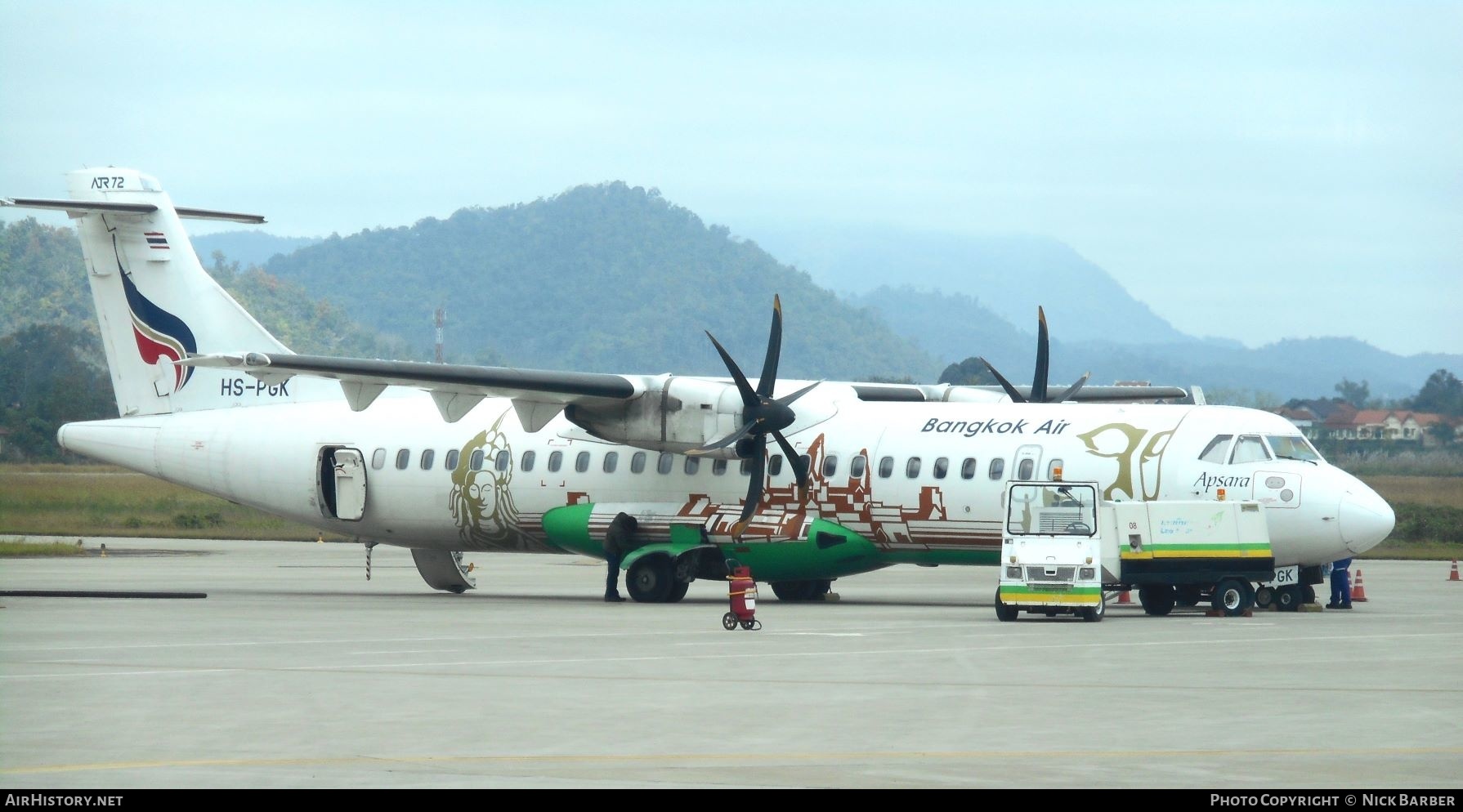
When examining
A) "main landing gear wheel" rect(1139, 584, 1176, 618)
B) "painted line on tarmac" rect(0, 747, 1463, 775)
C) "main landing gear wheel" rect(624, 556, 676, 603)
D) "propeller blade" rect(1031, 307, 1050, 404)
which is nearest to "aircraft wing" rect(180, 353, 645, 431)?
"main landing gear wheel" rect(624, 556, 676, 603)

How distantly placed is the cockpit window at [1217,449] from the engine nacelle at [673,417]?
6663 mm

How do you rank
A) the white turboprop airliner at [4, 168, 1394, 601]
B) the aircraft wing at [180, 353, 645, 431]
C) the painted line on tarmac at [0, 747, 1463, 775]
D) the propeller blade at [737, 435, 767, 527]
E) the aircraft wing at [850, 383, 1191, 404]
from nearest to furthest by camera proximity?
the painted line on tarmac at [0, 747, 1463, 775]
the white turboprop airliner at [4, 168, 1394, 601]
the aircraft wing at [180, 353, 645, 431]
the propeller blade at [737, 435, 767, 527]
the aircraft wing at [850, 383, 1191, 404]

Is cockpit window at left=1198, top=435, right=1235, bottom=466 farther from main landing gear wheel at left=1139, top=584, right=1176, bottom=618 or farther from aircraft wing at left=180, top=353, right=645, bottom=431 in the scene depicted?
aircraft wing at left=180, top=353, right=645, bottom=431

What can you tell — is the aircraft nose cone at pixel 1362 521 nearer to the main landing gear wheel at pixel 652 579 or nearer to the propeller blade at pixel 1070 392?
the propeller blade at pixel 1070 392

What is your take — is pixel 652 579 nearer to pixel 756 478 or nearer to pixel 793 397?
pixel 756 478

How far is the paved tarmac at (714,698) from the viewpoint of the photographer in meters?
9.86

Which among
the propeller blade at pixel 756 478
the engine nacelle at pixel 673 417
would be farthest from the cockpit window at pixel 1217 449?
the engine nacelle at pixel 673 417

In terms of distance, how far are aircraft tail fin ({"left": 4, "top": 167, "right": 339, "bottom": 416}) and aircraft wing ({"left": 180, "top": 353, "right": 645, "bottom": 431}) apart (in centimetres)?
386

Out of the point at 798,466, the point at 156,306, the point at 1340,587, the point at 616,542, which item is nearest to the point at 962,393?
the point at 798,466

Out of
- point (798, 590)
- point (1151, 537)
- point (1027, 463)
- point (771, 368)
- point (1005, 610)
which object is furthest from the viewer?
point (798, 590)

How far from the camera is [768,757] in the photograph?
10.4 metres

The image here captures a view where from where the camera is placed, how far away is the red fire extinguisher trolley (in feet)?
67.1

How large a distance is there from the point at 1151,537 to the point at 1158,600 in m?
1.42
